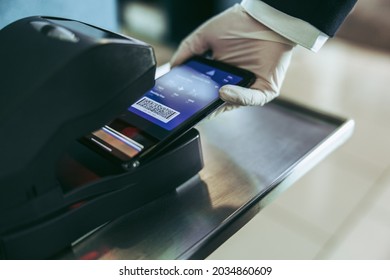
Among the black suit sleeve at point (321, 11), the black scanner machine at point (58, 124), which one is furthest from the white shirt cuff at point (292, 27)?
the black scanner machine at point (58, 124)

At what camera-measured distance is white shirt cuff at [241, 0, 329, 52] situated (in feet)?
2.41

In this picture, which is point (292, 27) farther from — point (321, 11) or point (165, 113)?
point (165, 113)

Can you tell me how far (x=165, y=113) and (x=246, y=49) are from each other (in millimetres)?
236

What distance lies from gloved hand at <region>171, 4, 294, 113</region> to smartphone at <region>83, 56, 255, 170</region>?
4 cm

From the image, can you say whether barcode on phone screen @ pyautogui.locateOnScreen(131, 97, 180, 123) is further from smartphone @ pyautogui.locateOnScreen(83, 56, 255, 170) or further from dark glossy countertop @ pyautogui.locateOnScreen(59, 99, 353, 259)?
dark glossy countertop @ pyautogui.locateOnScreen(59, 99, 353, 259)

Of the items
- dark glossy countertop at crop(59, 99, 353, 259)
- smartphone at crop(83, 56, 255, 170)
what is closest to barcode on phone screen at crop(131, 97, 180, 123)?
smartphone at crop(83, 56, 255, 170)

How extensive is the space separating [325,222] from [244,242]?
0.25 m

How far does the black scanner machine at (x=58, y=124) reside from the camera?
0.48 m

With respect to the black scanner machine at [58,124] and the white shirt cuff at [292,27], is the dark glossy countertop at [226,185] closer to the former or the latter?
the black scanner machine at [58,124]
